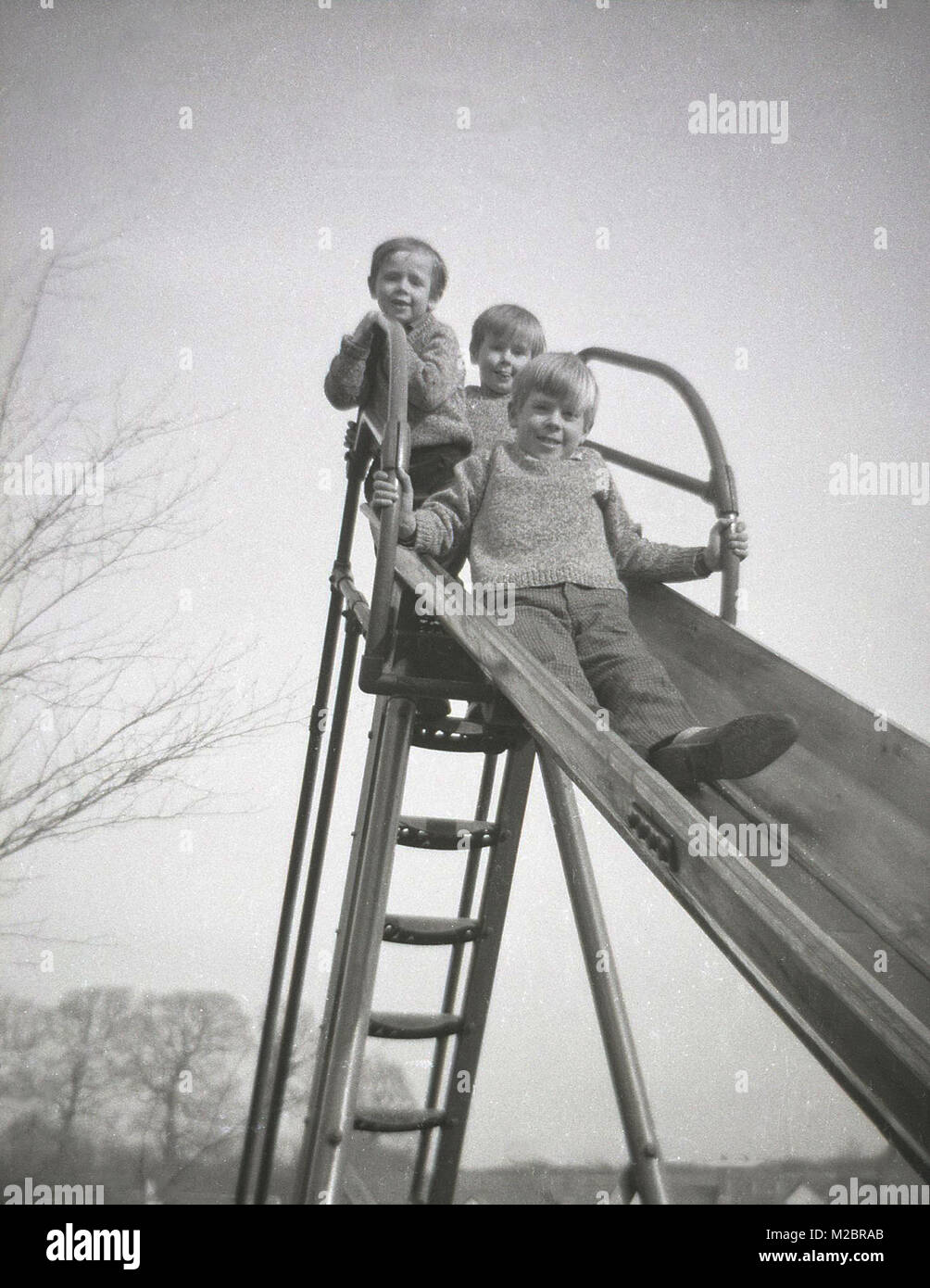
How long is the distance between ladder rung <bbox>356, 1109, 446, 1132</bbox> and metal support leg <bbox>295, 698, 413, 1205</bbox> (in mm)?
89

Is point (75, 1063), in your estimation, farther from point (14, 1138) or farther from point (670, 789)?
point (670, 789)

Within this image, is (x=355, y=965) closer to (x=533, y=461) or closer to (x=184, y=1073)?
(x=533, y=461)

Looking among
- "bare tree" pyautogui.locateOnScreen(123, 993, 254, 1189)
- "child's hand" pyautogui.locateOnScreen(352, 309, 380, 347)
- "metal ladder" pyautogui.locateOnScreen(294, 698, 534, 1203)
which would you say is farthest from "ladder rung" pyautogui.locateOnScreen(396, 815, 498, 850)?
"bare tree" pyautogui.locateOnScreen(123, 993, 254, 1189)

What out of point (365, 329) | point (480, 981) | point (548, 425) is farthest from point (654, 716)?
point (365, 329)

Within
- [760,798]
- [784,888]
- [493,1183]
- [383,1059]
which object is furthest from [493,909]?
[383,1059]

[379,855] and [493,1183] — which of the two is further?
[493,1183]

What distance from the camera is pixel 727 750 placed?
1573 mm

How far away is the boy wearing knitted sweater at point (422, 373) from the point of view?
2.68m

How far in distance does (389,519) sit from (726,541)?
665 millimetres

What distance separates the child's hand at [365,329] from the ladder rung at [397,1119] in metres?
1.48

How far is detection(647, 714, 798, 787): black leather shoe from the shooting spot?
1.53 metres

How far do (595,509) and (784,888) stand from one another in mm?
964

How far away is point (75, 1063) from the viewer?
3.73 meters

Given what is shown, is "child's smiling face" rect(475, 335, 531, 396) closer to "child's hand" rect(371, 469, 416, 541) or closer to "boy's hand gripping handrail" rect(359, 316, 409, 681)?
"boy's hand gripping handrail" rect(359, 316, 409, 681)
